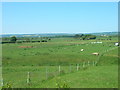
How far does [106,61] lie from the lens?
24984 mm

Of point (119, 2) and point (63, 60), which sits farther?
point (63, 60)

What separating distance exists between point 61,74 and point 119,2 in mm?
8581

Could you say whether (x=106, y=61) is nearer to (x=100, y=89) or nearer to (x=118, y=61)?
(x=118, y=61)

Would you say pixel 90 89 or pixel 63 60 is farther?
pixel 63 60

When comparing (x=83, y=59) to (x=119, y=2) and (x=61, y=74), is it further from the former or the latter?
(x=119, y=2)

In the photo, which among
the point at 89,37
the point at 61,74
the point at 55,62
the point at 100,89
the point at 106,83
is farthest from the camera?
the point at 89,37

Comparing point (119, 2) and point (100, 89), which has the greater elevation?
point (119, 2)

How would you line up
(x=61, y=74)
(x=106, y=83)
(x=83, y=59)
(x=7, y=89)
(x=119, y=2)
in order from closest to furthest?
(x=7, y=89) → (x=119, y=2) → (x=106, y=83) → (x=61, y=74) → (x=83, y=59)

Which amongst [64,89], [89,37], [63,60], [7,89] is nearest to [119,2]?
[64,89]

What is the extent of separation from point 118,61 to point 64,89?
17.9 meters

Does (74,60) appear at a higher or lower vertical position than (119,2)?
lower

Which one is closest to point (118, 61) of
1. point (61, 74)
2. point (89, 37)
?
point (61, 74)

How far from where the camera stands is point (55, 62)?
84.4 feet

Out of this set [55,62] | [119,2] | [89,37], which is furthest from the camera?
[89,37]
